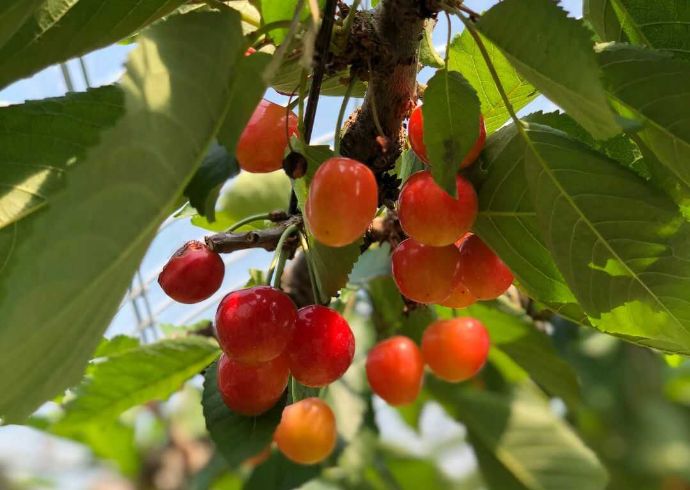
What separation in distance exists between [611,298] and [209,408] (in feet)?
1.49

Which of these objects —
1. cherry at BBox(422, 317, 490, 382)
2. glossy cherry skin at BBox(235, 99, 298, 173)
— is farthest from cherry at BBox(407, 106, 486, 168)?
cherry at BBox(422, 317, 490, 382)

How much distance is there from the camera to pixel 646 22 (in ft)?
2.37

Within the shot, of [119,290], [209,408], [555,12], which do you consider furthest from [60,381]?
[555,12]

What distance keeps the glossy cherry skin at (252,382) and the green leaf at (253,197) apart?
0.68 m

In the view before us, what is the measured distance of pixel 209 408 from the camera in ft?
2.79

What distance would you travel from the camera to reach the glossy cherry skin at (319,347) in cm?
71

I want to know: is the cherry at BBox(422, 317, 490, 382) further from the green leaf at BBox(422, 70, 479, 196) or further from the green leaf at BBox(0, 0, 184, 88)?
the green leaf at BBox(0, 0, 184, 88)

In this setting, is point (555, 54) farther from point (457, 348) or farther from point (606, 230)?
point (457, 348)

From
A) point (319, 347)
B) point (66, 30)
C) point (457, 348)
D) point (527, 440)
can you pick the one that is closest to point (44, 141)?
point (66, 30)

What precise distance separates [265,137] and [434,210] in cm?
19

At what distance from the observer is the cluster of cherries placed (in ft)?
2.11

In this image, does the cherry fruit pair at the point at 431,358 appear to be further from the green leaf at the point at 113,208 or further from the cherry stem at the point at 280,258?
the green leaf at the point at 113,208

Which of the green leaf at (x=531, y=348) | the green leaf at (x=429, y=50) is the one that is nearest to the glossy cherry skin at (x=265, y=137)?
the green leaf at (x=429, y=50)

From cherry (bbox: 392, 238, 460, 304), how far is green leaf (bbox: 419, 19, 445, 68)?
0.22 meters
